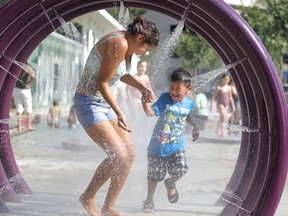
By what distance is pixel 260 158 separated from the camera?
16.0ft

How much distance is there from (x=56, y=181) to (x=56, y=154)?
2363mm

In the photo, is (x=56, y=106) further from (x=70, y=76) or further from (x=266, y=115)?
(x=266, y=115)

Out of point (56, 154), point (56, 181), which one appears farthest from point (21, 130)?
point (56, 181)

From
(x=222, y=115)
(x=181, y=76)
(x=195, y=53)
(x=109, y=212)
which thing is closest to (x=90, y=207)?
(x=109, y=212)

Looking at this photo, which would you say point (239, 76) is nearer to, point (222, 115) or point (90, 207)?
point (90, 207)

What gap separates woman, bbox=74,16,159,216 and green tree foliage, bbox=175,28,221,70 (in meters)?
12.1

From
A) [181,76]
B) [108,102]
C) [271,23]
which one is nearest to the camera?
[108,102]

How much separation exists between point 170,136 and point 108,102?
115cm

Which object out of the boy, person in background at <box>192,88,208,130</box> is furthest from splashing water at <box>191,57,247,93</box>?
person in background at <box>192,88,208,130</box>

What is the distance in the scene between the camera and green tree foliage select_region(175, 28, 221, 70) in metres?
17.9

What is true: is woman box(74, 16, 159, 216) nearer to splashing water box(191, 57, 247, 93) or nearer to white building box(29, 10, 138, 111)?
splashing water box(191, 57, 247, 93)

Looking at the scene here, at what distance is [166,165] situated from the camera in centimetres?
567

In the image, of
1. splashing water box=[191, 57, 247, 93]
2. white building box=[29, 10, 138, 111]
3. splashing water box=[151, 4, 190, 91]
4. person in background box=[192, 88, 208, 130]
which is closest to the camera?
splashing water box=[191, 57, 247, 93]

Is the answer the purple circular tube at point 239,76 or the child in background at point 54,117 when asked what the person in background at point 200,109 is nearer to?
the child in background at point 54,117
